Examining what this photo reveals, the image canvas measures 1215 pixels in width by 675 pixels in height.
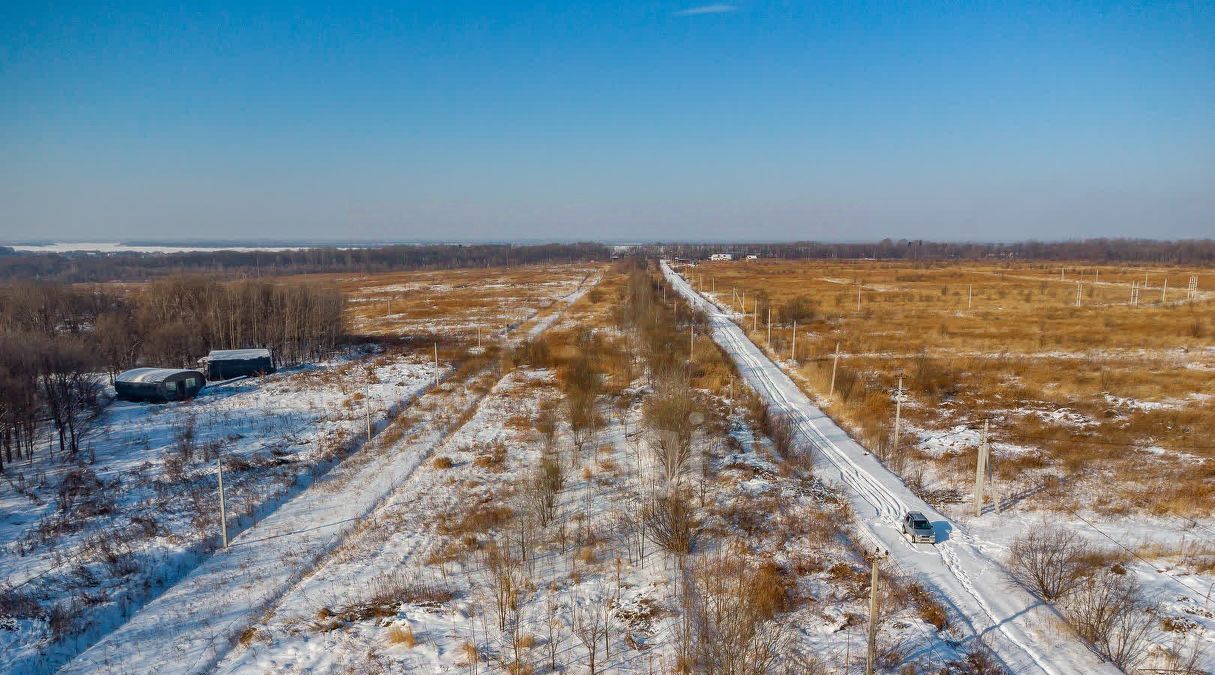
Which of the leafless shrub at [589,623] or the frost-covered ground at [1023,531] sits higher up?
the frost-covered ground at [1023,531]

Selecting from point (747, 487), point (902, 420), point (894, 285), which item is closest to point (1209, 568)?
point (747, 487)

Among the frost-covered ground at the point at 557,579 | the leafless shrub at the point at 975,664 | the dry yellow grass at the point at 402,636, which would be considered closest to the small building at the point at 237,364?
the frost-covered ground at the point at 557,579

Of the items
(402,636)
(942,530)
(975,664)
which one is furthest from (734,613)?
(942,530)

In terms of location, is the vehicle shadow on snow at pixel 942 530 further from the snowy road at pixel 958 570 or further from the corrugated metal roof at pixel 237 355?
the corrugated metal roof at pixel 237 355

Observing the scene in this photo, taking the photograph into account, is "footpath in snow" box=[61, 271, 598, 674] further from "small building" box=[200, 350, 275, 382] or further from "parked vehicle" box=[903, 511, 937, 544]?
"small building" box=[200, 350, 275, 382]

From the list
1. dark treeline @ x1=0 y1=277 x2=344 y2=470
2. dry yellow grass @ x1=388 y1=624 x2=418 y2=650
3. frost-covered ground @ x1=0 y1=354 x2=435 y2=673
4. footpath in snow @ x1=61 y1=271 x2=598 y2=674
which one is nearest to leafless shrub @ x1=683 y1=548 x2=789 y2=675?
dry yellow grass @ x1=388 y1=624 x2=418 y2=650

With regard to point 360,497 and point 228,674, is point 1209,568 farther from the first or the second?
point 360,497
